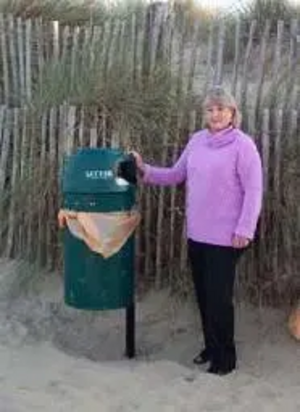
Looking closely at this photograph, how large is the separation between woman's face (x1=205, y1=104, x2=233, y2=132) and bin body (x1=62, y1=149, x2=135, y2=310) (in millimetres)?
628

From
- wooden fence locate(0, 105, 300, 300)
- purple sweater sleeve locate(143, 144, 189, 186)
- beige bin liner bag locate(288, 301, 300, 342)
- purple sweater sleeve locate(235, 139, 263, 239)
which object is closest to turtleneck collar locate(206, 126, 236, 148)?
purple sweater sleeve locate(235, 139, 263, 239)

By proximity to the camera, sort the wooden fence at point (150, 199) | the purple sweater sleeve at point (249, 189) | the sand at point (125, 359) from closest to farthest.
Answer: the sand at point (125, 359)
the purple sweater sleeve at point (249, 189)
the wooden fence at point (150, 199)

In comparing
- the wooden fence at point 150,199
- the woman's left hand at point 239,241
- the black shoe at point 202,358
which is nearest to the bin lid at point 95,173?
the woman's left hand at point 239,241

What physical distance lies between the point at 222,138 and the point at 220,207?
396 millimetres

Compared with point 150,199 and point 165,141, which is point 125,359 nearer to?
point 150,199

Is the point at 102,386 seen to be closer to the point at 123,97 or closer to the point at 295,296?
the point at 295,296

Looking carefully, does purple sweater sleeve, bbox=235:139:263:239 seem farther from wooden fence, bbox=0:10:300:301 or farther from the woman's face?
wooden fence, bbox=0:10:300:301

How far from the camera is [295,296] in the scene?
21.5 feet

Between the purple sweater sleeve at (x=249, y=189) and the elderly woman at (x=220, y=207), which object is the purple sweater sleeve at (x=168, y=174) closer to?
the elderly woman at (x=220, y=207)

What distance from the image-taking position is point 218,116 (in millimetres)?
5707

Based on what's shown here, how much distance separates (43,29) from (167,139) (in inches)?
92.9

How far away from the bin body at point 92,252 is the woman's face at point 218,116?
0.63 m

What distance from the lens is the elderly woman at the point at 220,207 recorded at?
5.64 metres

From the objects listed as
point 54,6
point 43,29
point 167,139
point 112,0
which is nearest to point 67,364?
point 167,139
